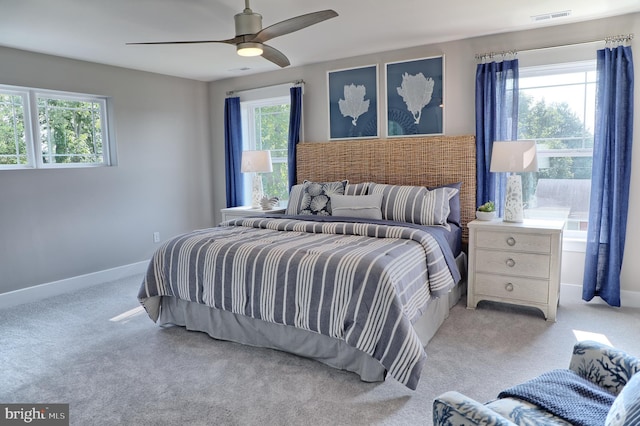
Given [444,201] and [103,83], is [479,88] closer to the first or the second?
[444,201]

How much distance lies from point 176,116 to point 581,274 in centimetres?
493

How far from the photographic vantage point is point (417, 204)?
372 centimetres

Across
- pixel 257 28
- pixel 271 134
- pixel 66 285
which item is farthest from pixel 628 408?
pixel 271 134

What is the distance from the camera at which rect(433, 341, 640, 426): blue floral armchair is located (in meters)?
1.04

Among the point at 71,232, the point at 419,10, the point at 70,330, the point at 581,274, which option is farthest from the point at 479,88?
the point at 71,232

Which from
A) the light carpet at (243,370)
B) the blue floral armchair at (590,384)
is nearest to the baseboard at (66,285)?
the light carpet at (243,370)

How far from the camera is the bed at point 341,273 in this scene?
236 centimetres

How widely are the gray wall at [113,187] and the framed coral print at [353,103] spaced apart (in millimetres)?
2100

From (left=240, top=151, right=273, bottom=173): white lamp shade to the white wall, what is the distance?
21.9 inches

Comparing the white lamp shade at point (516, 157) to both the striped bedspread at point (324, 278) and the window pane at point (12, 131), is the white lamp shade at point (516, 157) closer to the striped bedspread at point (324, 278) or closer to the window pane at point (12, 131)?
the striped bedspread at point (324, 278)

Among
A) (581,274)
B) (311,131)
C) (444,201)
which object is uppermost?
(311,131)

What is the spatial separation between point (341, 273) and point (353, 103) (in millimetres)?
2775

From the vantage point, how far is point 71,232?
4480 millimetres

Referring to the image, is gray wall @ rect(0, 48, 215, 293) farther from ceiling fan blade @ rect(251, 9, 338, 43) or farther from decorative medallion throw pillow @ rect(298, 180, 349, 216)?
ceiling fan blade @ rect(251, 9, 338, 43)
